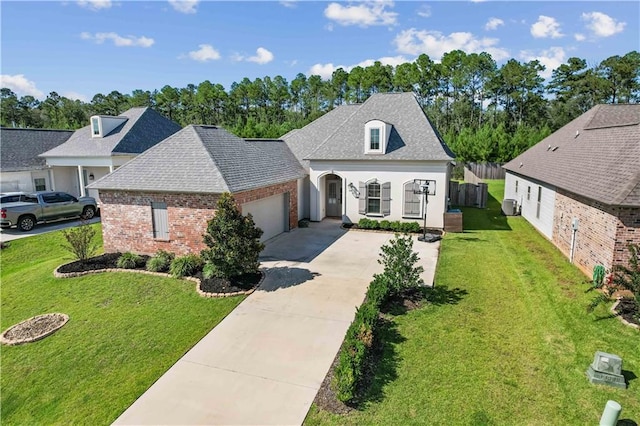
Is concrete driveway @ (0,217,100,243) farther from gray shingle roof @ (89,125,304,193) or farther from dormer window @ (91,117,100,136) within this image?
dormer window @ (91,117,100,136)

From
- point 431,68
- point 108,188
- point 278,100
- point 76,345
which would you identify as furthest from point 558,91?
point 76,345

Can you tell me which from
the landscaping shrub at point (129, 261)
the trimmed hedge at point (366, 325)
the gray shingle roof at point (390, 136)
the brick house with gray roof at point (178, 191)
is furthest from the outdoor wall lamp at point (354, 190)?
the landscaping shrub at point (129, 261)

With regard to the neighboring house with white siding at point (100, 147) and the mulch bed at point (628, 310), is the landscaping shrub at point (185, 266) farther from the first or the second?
the neighboring house with white siding at point (100, 147)

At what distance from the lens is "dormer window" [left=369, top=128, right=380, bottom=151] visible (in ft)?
58.0

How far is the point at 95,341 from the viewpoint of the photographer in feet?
26.9

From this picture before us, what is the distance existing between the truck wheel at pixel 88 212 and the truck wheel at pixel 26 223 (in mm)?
2604

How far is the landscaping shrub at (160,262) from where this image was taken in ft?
39.8

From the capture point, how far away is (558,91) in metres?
53.5

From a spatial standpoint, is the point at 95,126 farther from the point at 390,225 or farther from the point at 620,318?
the point at 620,318

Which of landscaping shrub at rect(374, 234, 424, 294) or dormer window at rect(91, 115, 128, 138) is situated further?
dormer window at rect(91, 115, 128, 138)

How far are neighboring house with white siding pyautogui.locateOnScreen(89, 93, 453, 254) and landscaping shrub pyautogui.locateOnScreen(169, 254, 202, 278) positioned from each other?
72 cm

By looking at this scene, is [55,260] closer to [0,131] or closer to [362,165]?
[362,165]

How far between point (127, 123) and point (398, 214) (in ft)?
63.8

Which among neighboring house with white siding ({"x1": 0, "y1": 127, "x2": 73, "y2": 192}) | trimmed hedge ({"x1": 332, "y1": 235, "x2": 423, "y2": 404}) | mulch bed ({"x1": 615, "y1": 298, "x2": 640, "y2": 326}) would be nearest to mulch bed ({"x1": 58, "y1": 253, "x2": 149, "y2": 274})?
trimmed hedge ({"x1": 332, "y1": 235, "x2": 423, "y2": 404})
